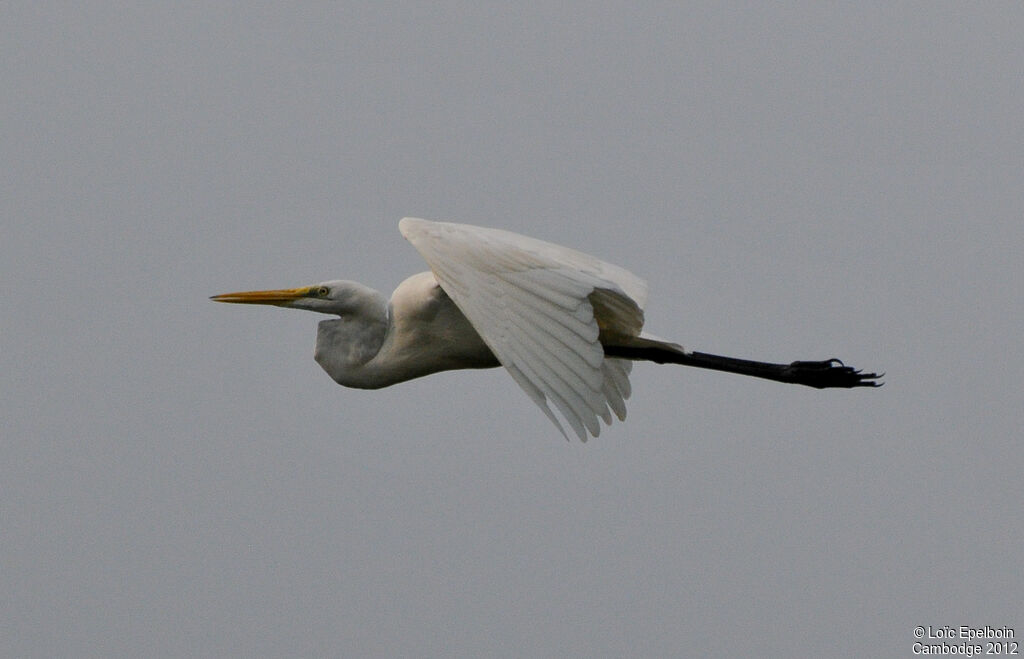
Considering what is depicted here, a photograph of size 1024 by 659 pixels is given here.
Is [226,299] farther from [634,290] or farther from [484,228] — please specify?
[634,290]

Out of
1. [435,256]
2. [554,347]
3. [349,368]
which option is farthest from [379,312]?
[554,347]

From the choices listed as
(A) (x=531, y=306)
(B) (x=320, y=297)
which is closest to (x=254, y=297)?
(B) (x=320, y=297)

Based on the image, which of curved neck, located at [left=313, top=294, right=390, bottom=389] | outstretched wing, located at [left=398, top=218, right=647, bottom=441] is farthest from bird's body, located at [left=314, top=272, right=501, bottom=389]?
outstretched wing, located at [left=398, top=218, right=647, bottom=441]

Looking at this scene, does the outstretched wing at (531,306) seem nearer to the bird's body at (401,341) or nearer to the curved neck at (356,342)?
the bird's body at (401,341)

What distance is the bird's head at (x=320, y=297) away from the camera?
10156 millimetres

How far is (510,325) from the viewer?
812cm

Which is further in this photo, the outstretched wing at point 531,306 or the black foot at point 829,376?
the black foot at point 829,376

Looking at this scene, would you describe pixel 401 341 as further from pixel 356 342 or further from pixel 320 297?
pixel 320 297

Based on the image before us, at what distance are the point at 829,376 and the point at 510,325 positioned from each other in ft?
10.1

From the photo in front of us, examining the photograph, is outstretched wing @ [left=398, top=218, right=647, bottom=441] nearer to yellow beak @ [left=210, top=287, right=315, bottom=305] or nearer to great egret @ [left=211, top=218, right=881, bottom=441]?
great egret @ [left=211, top=218, right=881, bottom=441]

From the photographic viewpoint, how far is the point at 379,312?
1015cm

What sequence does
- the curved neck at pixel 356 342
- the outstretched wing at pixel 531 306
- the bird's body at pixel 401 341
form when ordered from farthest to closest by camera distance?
1. the curved neck at pixel 356 342
2. the bird's body at pixel 401 341
3. the outstretched wing at pixel 531 306

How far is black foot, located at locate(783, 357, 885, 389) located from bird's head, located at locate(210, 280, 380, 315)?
265 cm

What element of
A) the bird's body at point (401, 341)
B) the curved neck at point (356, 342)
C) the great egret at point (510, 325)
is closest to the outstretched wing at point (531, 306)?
the great egret at point (510, 325)
